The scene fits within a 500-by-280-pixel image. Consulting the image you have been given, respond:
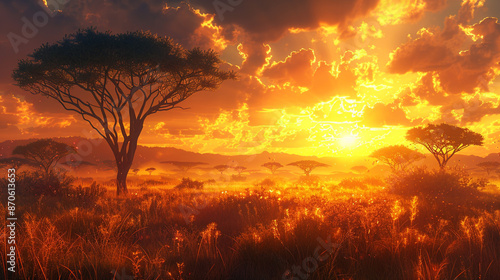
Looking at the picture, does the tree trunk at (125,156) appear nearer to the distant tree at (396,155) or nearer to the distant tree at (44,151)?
the distant tree at (44,151)

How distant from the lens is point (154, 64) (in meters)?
20.3

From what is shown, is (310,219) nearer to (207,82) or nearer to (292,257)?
(292,257)

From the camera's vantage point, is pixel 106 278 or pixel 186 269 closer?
pixel 106 278

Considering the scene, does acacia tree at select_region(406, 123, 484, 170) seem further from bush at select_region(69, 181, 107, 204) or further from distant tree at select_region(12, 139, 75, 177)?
distant tree at select_region(12, 139, 75, 177)

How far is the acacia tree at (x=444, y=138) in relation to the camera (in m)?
40.4

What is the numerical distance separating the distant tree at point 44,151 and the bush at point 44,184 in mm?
31980

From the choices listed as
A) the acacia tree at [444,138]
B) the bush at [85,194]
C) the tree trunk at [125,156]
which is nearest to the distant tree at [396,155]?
the acacia tree at [444,138]

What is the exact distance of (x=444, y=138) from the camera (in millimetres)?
41469

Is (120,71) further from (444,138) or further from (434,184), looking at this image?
(444,138)

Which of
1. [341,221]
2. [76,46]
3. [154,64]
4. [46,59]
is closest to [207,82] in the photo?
[154,64]

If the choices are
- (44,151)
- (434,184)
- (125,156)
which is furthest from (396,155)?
(44,151)

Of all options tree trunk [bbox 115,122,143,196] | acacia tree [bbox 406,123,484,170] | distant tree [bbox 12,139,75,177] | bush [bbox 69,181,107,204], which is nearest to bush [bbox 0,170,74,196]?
bush [bbox 69,181,107,204]

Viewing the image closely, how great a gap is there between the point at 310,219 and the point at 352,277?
6.82 ft

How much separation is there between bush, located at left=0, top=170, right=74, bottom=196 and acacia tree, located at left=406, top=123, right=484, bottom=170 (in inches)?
1591
